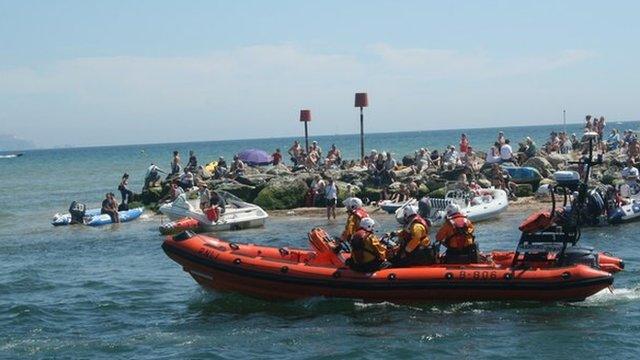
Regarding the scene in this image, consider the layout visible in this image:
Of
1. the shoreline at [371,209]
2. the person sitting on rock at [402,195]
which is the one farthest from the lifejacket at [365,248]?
the person sitting on rock at [402,195]

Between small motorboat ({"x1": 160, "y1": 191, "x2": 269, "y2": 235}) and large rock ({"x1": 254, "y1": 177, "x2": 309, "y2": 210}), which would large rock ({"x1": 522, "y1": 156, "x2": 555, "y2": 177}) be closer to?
large rock ({"x1": 254, "y1": 177, "x2": 309, "y2": 210})

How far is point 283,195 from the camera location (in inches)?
1027

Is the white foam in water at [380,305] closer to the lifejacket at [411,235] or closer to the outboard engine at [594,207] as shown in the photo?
the lifejacket at [411,235]

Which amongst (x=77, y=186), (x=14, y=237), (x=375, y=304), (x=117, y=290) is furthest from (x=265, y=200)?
(x=77, y=186)

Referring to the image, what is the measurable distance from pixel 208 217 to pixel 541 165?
10.1 metres

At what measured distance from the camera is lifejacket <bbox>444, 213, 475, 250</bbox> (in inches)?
497

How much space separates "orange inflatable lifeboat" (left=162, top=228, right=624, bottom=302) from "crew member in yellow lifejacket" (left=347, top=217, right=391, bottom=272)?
0.12 meters

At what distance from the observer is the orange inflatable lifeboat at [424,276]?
480 inches

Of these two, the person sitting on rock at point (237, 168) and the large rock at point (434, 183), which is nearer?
the large rock at point (434, 183)

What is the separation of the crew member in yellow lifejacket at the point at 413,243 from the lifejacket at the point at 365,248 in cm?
32

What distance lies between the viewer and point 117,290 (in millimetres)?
15164

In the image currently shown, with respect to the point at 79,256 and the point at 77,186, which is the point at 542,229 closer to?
the point at 79,256

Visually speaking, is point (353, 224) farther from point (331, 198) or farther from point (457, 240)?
point (331, 198)

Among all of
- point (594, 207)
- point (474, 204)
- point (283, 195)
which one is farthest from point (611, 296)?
point (283, 195)
